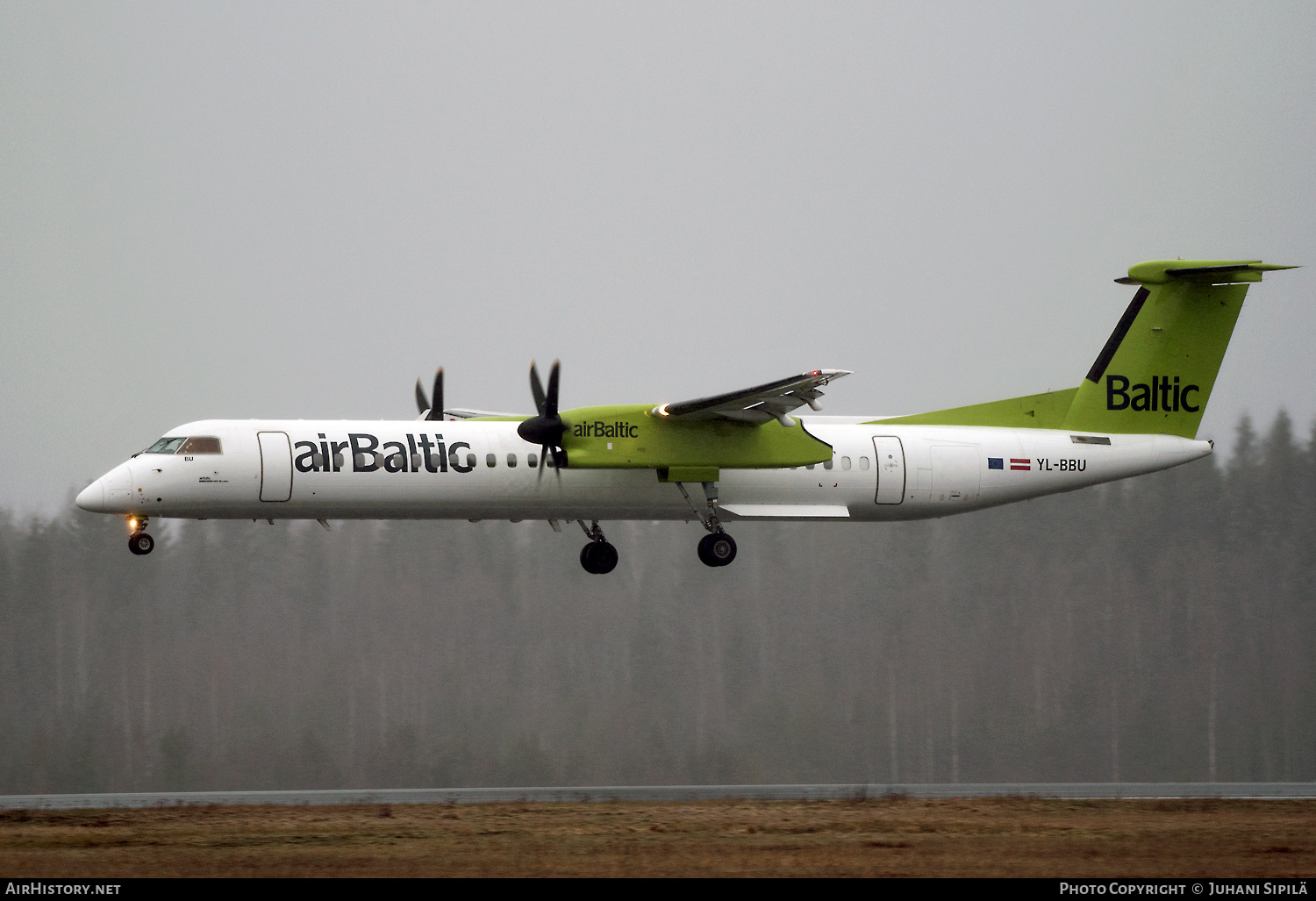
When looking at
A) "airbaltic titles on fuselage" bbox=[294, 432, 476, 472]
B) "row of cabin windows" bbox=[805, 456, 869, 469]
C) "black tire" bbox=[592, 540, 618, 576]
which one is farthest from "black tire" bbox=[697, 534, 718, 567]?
"airbaltic titles on fuselage" bbox=[294, 432, 476, 472]

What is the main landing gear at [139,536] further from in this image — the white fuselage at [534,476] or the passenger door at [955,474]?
the passenger door at [955,474]

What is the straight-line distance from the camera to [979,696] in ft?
183

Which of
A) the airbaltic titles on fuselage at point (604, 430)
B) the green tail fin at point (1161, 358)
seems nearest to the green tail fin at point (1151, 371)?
the green tail fin at point (1161, 358)

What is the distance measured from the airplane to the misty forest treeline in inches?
1154

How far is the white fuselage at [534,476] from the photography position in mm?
22000

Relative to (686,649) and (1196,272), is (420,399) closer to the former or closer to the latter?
(1196,272)

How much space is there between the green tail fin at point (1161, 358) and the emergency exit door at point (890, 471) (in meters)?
3.51

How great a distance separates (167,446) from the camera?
22.0 m

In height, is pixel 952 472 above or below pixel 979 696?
above

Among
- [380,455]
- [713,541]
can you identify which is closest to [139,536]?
[380,455]

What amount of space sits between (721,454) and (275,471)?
23.3ft

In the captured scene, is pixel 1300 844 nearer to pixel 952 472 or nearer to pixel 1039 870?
pixel 1039 870

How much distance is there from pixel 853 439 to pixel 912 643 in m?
33.8
